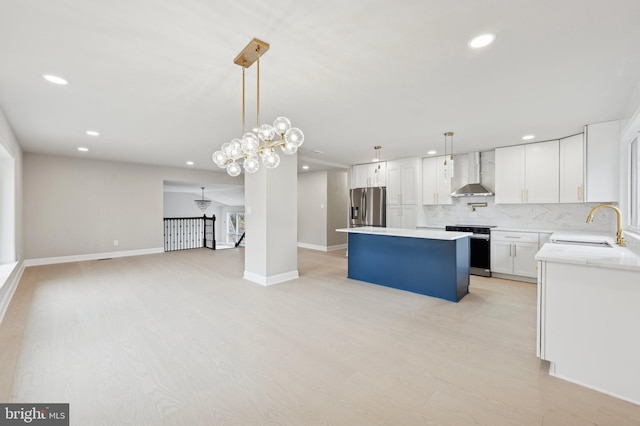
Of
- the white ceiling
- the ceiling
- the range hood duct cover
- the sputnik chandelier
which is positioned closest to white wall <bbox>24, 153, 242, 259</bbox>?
the ceiling

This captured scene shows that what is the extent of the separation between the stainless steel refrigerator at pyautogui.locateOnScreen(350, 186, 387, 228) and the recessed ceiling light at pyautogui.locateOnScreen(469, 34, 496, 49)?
4.76 meters

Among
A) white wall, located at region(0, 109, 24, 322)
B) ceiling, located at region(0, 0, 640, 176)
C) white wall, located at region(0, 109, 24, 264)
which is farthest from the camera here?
white wall, located at region(0, 109, 24, 264)

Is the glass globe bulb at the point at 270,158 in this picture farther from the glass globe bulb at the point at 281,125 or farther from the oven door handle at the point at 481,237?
the oven door handle at the point at 481,237

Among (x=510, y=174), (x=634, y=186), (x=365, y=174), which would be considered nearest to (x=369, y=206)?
(x=365, y=174)

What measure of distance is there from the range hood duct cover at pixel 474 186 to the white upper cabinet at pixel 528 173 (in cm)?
26

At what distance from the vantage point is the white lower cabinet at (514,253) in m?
4.51

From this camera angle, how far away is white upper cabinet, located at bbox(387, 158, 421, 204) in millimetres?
6141

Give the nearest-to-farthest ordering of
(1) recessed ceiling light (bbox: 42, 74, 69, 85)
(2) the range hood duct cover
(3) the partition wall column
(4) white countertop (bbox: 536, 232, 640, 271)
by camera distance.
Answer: (4) white countertop (bbox: 536, 232, 640, 271) < (1) recessed ceiling light (bbox: 42, 74, 69, 85) < (3) the partition wall column < (2) the range hood duct cover

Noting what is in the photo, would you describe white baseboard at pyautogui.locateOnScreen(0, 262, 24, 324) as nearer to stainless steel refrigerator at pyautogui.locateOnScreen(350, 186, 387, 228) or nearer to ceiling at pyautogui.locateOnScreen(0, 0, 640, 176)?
ceiling at pyautogui.locateOnScreen(0, 0, 640, 176)

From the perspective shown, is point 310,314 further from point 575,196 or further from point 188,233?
point 188,233

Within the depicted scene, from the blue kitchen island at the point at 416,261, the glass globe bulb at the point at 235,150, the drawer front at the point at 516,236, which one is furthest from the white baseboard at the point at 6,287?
the drawer front at the point at 516,236

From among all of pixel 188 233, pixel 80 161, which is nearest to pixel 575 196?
pixel 80 161

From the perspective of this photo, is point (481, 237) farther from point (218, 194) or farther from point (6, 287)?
point (218, 194)

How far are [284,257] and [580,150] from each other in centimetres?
499
